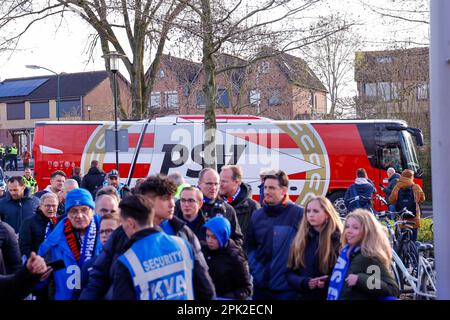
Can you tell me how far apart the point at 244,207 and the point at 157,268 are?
3.47 metres

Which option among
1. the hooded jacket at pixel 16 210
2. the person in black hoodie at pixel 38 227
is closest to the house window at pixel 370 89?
the hooded jacket at pixel 16 210

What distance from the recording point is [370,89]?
120ft

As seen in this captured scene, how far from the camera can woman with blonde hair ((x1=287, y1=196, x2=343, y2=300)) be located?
511 cm

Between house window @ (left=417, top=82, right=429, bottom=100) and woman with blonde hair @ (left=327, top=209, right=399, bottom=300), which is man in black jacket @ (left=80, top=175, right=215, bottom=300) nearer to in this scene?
woman with blonde hair @ (left=327, top=209, right=399, bottom=300)

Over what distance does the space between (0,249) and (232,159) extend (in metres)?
16.0

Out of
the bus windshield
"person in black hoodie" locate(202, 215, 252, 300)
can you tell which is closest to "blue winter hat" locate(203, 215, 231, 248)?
"person in black hoodie" locate(202, 215, 252, 300)

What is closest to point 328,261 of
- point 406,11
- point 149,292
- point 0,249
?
point 149,292

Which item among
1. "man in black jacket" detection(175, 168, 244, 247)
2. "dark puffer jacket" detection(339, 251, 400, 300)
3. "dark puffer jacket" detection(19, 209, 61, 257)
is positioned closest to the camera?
"dark puffer jacket" detection(339, 251, 400, 300)

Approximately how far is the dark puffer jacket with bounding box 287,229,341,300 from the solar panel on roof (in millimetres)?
65534

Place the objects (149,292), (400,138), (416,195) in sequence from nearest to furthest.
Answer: (149,292)
(416,195)
(400,138)

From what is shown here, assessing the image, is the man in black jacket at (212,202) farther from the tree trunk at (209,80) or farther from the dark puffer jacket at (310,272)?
the tree trunk at (209,80)

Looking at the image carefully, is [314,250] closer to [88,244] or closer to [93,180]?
[88,244]
